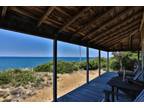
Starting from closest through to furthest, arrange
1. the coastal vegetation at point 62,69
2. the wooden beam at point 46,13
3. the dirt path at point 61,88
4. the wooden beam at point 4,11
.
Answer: the wooden beam at point 4,11 → the wooden beam at point 46,13 → the dirt path at point 61,88 → the coastal vegetation at point 62,69

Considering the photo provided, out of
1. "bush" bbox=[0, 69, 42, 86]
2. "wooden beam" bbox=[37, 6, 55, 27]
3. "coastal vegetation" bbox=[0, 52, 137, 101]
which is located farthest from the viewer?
"bush" bbox=[0, 69, 42, 86]

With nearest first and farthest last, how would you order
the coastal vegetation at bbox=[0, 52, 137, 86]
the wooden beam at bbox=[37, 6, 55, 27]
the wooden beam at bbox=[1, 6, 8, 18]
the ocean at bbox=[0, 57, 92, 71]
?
the wooden beam at bbox=[1, 6, 8, 18], the wooden beam at bbox=[37, 6, 55, 27], the coastal vegetation at bbox=[0, 52, 137, 86], the ocean at bbox=[0, 57, 92, 71]

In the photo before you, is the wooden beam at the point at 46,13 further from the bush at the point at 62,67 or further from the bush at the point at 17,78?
the bush at the point at 62,67

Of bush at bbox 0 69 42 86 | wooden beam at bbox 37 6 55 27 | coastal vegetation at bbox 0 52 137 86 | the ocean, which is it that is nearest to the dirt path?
coastal vegetation at bbox 0 52 137 86

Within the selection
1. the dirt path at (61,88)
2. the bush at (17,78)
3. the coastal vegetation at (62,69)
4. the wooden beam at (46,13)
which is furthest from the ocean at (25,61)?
the wooden beam at (46,13)

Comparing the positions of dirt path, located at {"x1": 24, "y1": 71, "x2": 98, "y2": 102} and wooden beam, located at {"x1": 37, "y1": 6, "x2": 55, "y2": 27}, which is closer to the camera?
wooden beam, located at {"x1": 37, "y1": 6, "x2": 55, "y2": 27}

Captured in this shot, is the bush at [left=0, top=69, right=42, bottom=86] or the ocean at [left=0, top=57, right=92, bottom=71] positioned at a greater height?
the ocean at [left=0, top=57, right=92, bottom=71]

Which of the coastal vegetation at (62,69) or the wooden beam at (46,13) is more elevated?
the wooden beam at (46,13)

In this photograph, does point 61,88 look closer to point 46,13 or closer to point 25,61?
point 46,13

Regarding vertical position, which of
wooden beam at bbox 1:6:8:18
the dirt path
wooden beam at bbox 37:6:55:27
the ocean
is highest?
wooden beam at bbox 37:6:55:27

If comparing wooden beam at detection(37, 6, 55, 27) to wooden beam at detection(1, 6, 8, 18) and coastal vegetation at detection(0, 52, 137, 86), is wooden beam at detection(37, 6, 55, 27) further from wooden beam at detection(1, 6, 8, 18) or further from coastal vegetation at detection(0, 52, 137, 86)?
coastal vegetation at detection(0, 52, 137, 86)

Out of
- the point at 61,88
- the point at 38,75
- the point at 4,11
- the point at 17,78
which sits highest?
the point at 4,11

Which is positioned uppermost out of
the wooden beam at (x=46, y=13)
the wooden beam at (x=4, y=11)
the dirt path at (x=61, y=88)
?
the wooden beam at (x=46, y=13)

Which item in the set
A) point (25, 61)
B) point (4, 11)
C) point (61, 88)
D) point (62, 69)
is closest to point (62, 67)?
point (62, 69)
